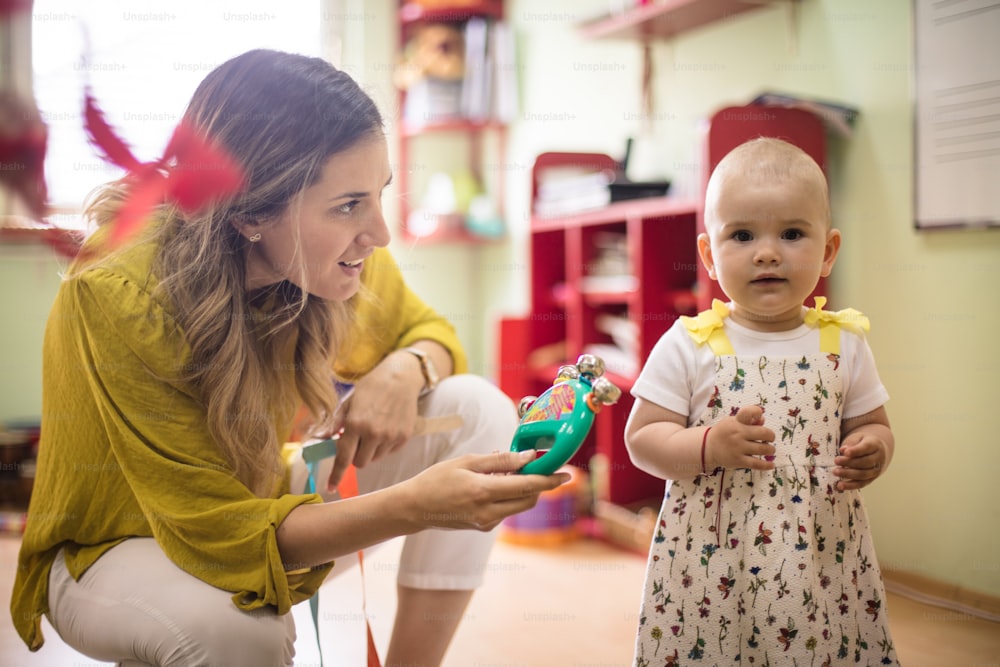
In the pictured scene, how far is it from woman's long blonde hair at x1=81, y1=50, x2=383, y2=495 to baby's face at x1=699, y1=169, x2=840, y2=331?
460 mm

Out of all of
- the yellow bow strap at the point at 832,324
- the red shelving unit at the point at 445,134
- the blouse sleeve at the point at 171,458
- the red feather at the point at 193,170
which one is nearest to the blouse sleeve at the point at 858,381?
the yellow bow strap at the point at 832,324

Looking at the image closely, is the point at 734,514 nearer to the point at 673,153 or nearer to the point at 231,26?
the point at 673,153

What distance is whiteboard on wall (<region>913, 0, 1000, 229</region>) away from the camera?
5.41ft

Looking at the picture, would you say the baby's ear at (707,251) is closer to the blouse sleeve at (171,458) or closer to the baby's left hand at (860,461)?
the baby's left hand at (860,461)

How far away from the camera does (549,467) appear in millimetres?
867

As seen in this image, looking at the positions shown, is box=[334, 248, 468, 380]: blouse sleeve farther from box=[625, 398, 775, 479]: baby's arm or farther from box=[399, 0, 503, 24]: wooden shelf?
box=[399, 0, 503, 24]: wooden shelf

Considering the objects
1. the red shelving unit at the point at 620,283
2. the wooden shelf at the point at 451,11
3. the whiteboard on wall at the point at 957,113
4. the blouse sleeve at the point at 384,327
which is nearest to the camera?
the blouse sleeve at the point at 384,327

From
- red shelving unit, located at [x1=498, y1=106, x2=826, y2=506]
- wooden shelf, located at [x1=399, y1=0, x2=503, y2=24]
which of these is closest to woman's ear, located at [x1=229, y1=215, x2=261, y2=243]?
red shelving unit, located at [x1=498, y1=106, x2=826, y2=506]

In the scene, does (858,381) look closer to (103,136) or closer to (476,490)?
(476,490)

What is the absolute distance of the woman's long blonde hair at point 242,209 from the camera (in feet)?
3.36

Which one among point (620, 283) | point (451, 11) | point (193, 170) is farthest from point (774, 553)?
point (451, 11)

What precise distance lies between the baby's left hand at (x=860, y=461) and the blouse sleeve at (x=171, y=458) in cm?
62

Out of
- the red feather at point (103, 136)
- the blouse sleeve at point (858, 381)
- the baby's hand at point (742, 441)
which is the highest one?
the red feather at point (103, 136)

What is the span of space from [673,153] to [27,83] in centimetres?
255
